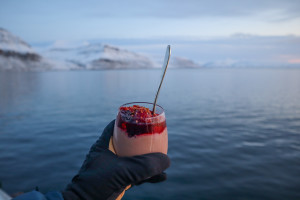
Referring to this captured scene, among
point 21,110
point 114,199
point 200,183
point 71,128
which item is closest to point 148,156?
point 114,199

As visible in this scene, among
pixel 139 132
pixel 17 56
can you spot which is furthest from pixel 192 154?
pixel 17 56

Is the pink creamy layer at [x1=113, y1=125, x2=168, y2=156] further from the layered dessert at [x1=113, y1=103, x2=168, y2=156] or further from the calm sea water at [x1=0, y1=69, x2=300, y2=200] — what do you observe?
the calm sea water at [x1=0, y1=69, x2=300, y2=200]

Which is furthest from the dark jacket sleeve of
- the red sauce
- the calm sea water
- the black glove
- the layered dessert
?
the calm sea water

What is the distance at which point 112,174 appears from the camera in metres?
2.31

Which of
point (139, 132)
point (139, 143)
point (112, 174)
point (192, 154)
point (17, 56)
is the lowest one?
point (192, 154)

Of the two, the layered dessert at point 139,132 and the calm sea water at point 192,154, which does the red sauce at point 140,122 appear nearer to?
the layered dessert at point 139,132

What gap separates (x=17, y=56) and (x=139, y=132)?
530ft

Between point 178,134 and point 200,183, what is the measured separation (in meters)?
4.75

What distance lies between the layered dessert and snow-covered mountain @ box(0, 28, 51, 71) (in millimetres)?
143960

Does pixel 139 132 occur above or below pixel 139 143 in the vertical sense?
above

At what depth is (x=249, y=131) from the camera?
1252cm

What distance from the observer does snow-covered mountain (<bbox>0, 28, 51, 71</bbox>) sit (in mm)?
131238

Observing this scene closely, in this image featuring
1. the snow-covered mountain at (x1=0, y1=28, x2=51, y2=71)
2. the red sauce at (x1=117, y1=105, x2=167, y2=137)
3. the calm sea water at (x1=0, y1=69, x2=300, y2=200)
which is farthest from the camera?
the snow-covered mountain at (x1=0, y1=28, x2=51, y2=71)

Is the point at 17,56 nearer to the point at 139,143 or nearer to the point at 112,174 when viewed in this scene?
the point at 112,174
